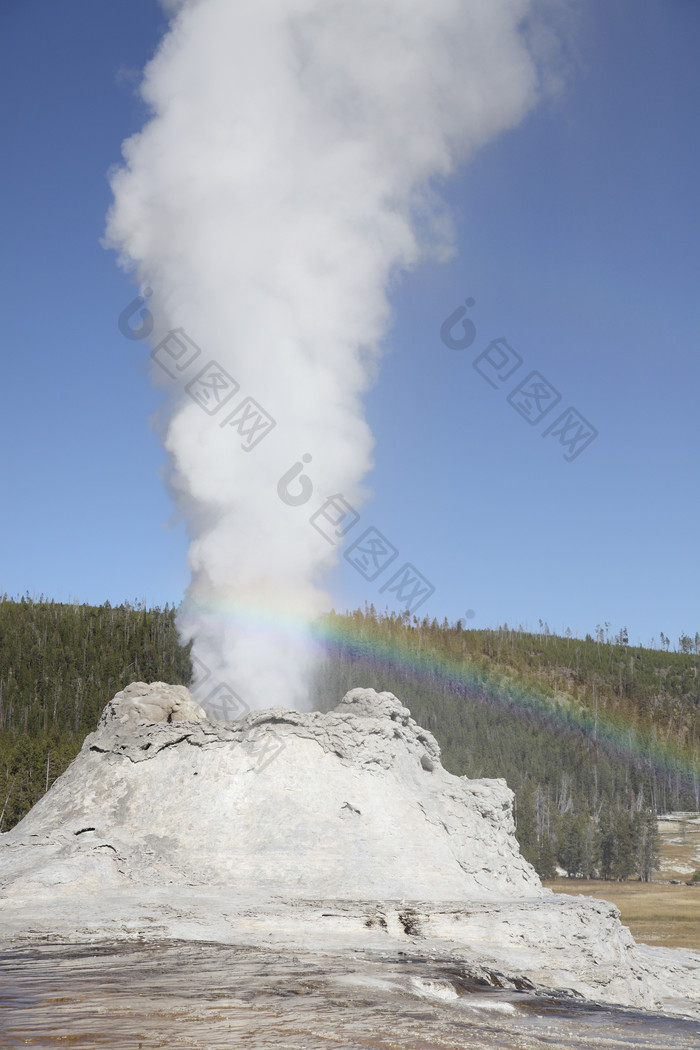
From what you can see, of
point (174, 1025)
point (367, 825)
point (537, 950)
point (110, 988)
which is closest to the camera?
point (174, 1025)

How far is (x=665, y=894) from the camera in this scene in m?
60.5

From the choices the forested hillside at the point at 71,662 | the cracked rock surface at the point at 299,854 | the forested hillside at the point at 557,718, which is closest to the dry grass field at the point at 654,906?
the forested hillside at the point at 557,718

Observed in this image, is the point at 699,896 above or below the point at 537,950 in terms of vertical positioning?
below

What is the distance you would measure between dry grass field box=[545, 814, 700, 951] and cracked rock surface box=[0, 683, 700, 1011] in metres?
15.2

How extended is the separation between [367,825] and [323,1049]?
16.2 m

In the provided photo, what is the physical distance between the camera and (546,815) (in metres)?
100

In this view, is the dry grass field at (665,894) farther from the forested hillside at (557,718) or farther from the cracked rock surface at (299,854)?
the cracked rock surface at (299,854)

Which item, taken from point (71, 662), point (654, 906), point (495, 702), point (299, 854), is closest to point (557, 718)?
point (495, 702)

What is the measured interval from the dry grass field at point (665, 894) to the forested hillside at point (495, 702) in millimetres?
4054

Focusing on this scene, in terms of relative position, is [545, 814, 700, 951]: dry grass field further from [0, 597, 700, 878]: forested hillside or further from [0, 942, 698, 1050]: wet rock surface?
[0, 942, 698, 1050]: wet rock surface

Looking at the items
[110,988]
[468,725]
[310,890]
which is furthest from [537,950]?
[468,725]

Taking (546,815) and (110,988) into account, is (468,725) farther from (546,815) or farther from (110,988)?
(110,988)

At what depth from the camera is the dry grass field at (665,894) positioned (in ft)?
138

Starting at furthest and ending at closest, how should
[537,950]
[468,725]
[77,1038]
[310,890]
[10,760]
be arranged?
[468,725], [10,760], [310,890], [537,950], [77,1038]
